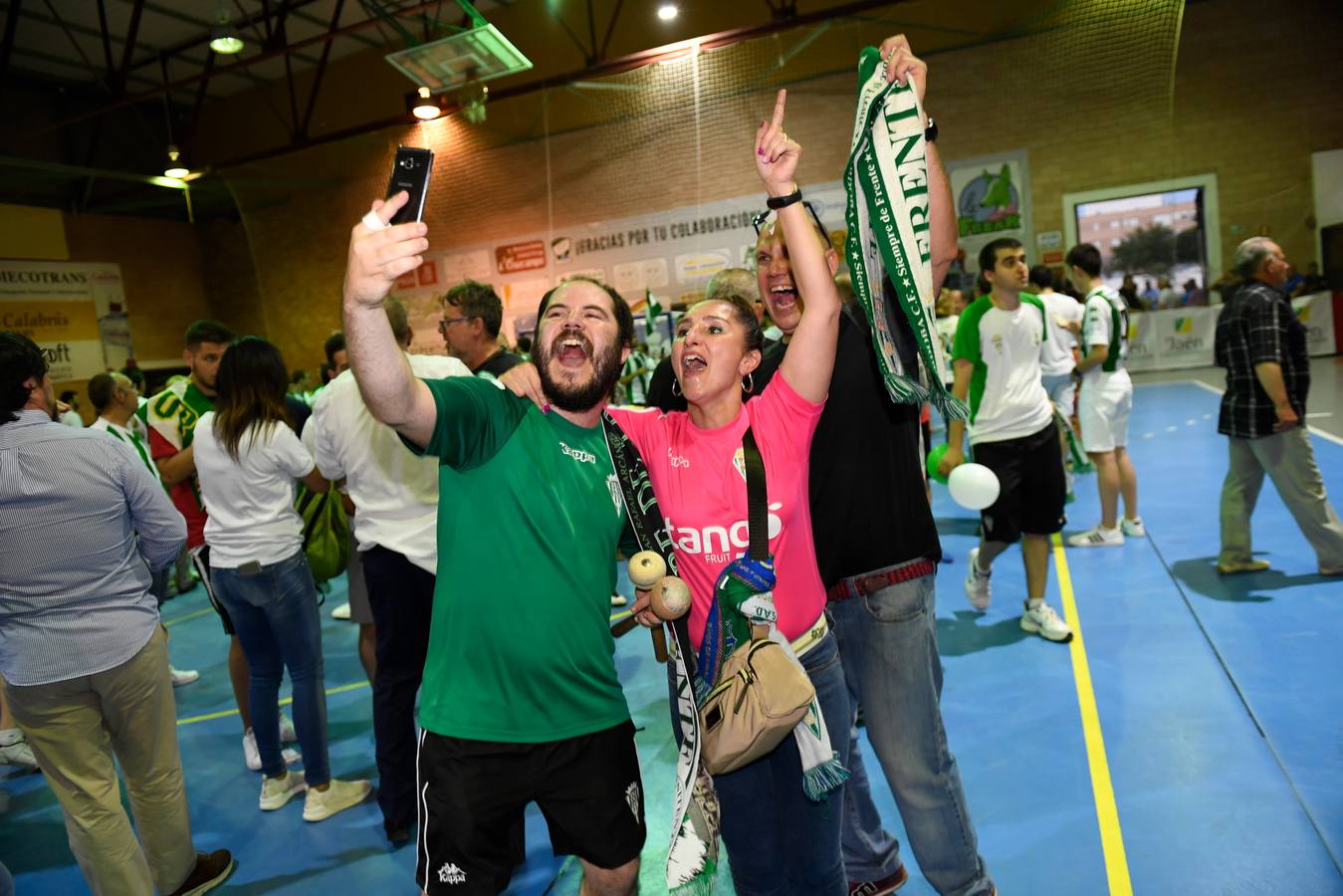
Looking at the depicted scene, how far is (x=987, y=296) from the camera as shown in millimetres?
4719

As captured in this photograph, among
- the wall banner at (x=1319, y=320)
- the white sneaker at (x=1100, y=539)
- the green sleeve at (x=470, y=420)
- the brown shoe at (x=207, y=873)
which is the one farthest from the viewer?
the wall banner at (x=1319, y=320)

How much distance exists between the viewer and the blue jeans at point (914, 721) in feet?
7.25

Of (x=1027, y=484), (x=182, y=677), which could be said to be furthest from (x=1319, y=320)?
(x=182, y=677)

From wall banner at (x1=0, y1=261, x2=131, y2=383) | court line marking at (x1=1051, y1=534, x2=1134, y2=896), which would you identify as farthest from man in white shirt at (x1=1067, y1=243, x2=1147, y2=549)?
wall banner at (x1=0, y1=261, x2=131, y2=383)

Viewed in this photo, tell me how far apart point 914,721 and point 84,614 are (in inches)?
106

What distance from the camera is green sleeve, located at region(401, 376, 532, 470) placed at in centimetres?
179

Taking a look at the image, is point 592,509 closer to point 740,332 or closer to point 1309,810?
point 740,332

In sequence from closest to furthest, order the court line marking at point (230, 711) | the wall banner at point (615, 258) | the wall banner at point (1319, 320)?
the court line marking at point (230, 711), the wall banner at point (615, 258), the wall banner at point (1319, 320)

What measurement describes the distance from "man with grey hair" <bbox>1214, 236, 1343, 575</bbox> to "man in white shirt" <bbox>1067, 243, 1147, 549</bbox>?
106cm

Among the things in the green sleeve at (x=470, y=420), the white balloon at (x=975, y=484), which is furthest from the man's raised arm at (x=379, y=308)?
the white balloon at (x=975, y=484)

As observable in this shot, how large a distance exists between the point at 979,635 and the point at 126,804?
4.83 m

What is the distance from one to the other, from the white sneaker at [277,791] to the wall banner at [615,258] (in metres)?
8.10

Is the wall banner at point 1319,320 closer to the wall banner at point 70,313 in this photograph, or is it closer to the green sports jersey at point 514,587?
the green sports jersey at point 514,587

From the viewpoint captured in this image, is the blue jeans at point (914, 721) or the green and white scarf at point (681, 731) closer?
the green and white scarf at point (681, 731)
